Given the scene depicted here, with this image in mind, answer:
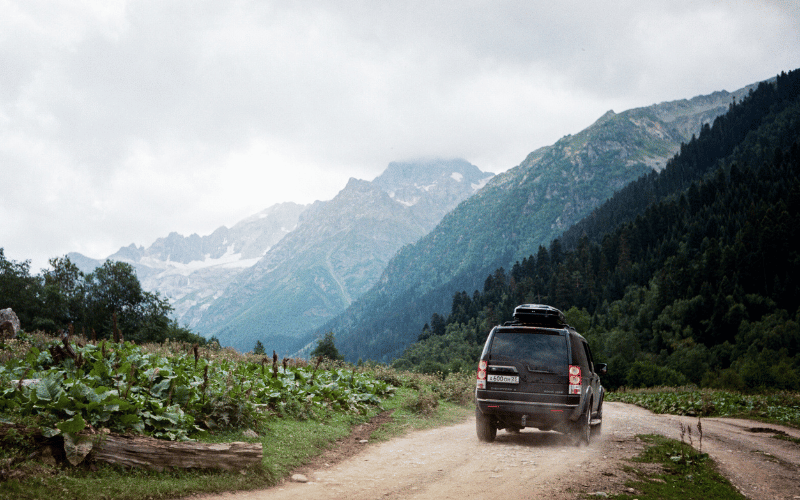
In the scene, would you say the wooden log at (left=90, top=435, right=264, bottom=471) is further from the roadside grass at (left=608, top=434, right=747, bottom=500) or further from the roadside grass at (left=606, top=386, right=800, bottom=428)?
the roadside grass at (left=606, top=386, right=800, bottom=428)

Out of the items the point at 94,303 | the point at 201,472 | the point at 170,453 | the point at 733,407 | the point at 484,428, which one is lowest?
the point at 733,407

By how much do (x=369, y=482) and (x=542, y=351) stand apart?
17.3 feet

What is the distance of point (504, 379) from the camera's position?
12.0 meters

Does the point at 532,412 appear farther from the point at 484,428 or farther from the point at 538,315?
the point at 538,315

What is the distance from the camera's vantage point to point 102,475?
7141mm

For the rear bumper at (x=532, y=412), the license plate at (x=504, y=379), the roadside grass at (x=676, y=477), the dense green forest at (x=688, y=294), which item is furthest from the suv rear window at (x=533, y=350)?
the dense green forest at (x=688, y=294)

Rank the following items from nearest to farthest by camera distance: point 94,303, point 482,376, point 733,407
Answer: point 482,376 → point 733,407 → point 94,303

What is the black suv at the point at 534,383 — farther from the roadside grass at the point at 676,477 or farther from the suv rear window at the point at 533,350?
the roadside grass at the point at 676,477

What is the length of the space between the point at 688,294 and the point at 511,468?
340 ft

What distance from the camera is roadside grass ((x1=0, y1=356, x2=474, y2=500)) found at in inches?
252

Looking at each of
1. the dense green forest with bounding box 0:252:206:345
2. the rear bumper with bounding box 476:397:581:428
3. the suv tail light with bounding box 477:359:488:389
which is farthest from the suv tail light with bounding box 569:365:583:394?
the dense green forest with bounding box 0:252:206:345

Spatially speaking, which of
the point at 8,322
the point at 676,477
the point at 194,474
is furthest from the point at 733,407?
the point at 8,322

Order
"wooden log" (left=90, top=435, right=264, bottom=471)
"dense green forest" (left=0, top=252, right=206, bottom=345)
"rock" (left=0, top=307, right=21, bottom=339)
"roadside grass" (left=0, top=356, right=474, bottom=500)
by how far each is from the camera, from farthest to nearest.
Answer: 1. "dense green forest" (left=0, top=252, right=206, bottom=345)
2. "rock" (left=0, top=307, right=21, bottom=339)
3. "wooden log" (left=90, top=435, right=264, bottom=471)
4. "roadside grass" (left=0, top=356, right=474, bottom=500)

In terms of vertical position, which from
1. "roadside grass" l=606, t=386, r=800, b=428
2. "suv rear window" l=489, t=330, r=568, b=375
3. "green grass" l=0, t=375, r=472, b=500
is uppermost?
"suv rear window" l=489, t=330, r=568, b=375
